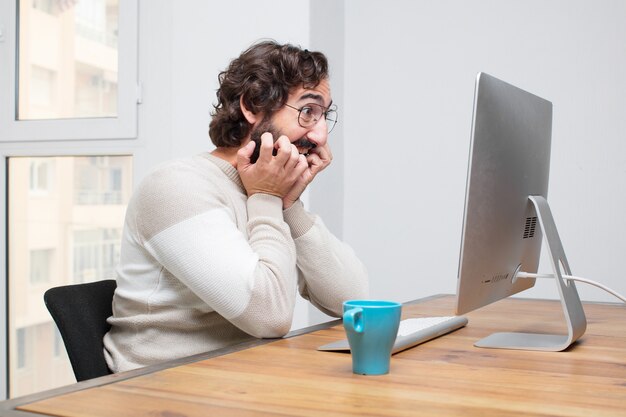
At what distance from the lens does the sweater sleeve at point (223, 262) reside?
1.29m

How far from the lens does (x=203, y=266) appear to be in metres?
1.29

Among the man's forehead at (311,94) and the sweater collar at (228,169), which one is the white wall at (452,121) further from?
the sweater collar at (228,169)

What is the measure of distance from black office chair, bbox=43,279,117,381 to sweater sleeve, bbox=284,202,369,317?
16.0 inches

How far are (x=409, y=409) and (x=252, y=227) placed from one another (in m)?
0.72

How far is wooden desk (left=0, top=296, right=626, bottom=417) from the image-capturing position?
81cm

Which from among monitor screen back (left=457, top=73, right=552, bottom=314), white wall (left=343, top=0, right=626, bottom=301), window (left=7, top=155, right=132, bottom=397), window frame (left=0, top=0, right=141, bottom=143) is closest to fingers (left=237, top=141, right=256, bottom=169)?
monitor screen back (left=457, top=73, right=552, bottom=314)

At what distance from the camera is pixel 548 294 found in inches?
99.1

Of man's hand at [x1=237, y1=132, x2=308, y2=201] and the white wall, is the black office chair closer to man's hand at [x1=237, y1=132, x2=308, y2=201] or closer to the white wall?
man's hand at [x1=237, y1=132, x2=308, y2=201]

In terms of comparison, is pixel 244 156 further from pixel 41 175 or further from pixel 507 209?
pixel 41 175

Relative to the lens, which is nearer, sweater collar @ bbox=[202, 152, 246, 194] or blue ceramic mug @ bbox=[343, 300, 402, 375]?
blue ceramic mug @ bbox=[343, 300, 402, 375]

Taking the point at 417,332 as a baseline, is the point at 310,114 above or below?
above

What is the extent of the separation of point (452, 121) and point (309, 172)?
1097mm

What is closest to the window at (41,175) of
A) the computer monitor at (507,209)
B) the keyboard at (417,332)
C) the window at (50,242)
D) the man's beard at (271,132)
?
the window at (50,242)

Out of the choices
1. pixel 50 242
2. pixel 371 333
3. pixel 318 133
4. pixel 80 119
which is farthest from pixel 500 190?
pixel 50 242
